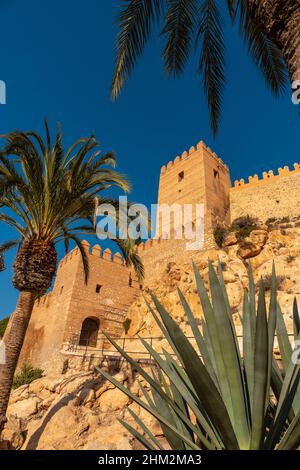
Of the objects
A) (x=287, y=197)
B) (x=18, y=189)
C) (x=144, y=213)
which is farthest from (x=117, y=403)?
(x=287, y=197)

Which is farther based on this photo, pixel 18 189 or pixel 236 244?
Answer: pixel 236 244

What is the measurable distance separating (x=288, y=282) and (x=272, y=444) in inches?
429

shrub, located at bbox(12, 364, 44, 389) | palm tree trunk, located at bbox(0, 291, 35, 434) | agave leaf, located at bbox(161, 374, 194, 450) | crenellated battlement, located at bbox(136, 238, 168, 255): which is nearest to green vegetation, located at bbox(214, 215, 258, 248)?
crenellated battlement, located at bbox(136, 238, 168, 255)

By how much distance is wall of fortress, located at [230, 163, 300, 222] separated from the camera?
670 inches

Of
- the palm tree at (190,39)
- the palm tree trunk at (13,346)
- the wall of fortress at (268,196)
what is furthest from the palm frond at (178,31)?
the wall of fortress at (268,196)

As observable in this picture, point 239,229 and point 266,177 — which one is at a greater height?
point 266,177

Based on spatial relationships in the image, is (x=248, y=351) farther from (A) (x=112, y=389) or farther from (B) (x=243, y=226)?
(B) (x=243, y=226)

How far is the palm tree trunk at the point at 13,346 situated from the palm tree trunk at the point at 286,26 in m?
6.20

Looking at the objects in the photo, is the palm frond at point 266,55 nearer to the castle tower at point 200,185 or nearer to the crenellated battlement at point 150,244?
the castle tower at point 200,185

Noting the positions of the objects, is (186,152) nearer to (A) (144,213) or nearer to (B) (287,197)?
(B) (287,197)

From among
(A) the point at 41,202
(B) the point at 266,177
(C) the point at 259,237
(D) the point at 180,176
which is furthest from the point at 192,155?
(A) the point at 41,202

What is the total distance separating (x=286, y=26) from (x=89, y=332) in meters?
14.6

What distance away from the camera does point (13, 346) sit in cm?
608

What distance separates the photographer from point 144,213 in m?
6.92
